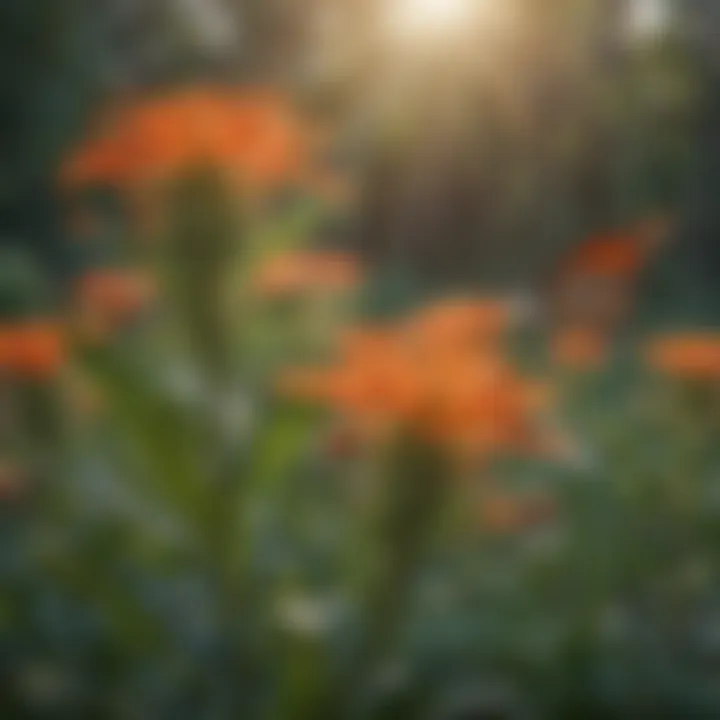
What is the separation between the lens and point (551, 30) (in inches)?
157

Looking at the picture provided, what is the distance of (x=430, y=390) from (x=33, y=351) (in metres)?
0.28

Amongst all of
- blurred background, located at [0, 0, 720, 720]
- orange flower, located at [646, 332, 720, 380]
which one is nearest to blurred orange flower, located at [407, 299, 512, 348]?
blurred background, located at [0, 0, 720, 720]

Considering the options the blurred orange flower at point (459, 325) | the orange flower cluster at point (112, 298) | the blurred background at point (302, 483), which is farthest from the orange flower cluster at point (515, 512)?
the orange flower cluster at point (112, 298)

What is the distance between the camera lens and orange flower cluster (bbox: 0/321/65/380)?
51.3 inches

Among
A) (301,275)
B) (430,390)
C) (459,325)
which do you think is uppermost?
(301,275)

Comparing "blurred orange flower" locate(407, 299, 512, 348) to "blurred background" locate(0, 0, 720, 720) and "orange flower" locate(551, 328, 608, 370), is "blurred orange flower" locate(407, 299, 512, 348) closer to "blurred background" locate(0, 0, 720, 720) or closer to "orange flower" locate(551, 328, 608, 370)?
"blurred background" locate(0, 0, 720, 720)

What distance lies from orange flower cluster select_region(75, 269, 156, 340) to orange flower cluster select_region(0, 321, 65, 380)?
0.32ft

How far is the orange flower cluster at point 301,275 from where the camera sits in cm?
138

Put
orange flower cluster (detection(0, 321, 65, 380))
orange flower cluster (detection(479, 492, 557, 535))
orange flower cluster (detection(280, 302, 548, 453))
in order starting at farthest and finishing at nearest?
1. orange flower cluster (detection(479, 492, 557, 535))
2. orange flower cluster (detection(0, 321, 65, 380))
3. orange flower cluster (detection(280, 302, 548, 453))

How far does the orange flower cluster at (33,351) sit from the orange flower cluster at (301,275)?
0.44 ft

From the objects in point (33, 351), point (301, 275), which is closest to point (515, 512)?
point (301, 275)

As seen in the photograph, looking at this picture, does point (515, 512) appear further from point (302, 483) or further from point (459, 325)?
point (459, 325)

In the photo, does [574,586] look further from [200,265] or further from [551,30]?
[551,30]

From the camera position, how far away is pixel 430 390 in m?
1.15
